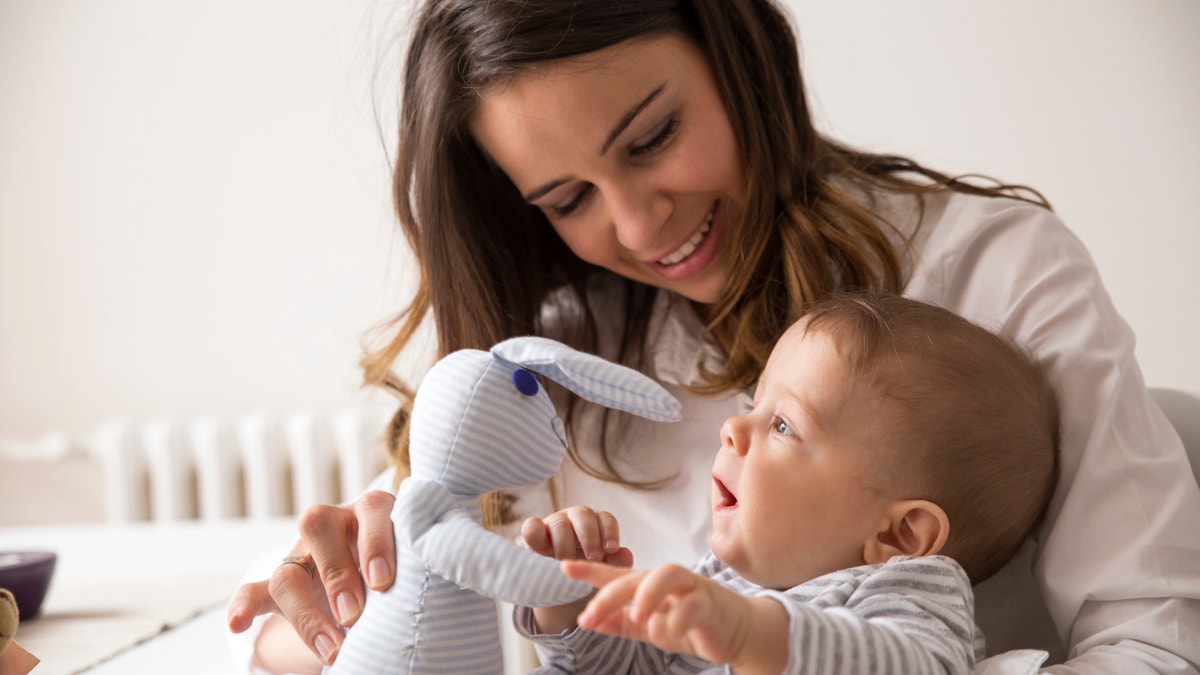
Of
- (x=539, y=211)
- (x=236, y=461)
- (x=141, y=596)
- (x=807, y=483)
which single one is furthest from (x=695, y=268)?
(x=236, y=461)

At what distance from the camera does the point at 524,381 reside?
0.76 m

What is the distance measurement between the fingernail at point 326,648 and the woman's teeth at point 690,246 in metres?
Answer: 0.56

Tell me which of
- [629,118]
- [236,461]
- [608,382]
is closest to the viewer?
[608,382]

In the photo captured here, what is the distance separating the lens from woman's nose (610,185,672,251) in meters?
1.11

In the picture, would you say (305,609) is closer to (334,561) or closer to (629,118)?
(334,561)

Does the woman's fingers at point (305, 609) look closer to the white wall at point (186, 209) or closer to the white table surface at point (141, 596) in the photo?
the white table surface at point (141, 596)

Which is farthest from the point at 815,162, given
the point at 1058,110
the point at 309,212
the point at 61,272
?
the point at 61,272

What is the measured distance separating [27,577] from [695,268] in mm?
861

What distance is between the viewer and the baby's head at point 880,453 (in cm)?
84

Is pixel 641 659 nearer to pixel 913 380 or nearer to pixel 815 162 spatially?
pixel 913 380

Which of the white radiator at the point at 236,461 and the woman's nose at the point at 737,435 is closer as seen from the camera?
the woman's nose at the point at 737,435

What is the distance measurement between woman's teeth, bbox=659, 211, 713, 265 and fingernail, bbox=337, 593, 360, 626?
1.77 feet

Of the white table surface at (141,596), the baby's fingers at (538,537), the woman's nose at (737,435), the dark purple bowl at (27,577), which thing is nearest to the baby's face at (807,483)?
the woman's nose at (737,435)

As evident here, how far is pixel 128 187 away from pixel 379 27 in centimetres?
87
